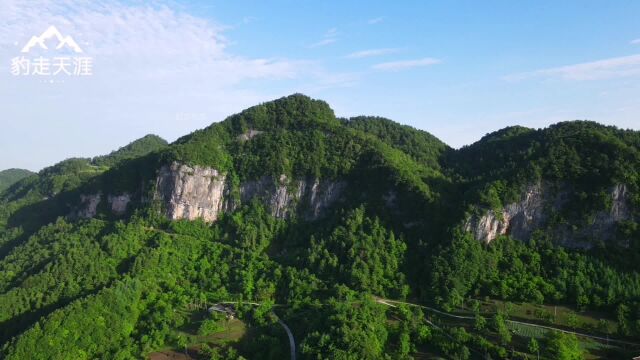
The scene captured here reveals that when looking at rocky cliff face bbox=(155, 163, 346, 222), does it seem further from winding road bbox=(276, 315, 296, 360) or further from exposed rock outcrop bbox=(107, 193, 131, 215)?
winding road bbox=(276, 315, 296, 360)

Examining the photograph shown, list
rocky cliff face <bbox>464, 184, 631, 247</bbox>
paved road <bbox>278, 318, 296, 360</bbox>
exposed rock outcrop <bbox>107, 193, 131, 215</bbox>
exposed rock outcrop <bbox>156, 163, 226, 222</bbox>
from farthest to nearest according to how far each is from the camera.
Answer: exposed rock outcrop <bbox>107, 193, 131, 215</bbox>
exposed rock outcrop <bbox>156, 163, 226, 222</bbox>
rocky cliff face <bbox>464, 184, 631, 247</bbox>
paved road <bbox>278, 318, 296, 360</bbox>

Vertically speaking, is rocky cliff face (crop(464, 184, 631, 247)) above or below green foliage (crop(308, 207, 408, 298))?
above

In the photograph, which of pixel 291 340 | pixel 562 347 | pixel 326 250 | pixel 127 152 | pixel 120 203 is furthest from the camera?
pixel 127 152

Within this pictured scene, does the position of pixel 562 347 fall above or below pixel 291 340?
above

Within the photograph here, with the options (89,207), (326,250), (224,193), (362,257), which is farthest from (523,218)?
(89,207)

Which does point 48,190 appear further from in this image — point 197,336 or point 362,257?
point 362,257

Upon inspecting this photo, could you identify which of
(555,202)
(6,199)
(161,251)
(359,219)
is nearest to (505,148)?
(555,202)

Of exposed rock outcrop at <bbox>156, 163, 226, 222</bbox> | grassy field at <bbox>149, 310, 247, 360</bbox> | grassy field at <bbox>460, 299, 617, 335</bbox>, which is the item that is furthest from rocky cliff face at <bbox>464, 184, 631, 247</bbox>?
exposed rock outcrop at <bbox>156, 163, 226, 222</bbox>
